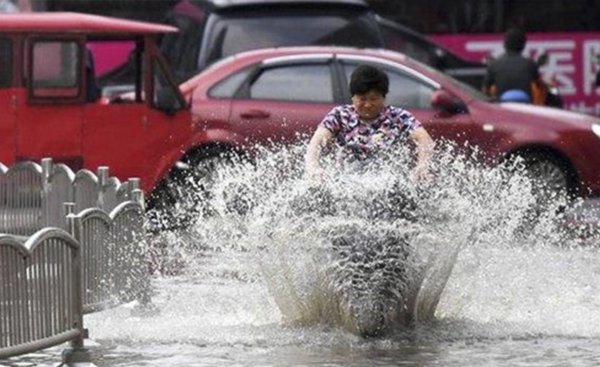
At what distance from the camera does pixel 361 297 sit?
13.2m

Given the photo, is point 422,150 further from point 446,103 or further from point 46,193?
point 446,103

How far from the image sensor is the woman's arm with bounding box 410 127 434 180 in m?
14.2

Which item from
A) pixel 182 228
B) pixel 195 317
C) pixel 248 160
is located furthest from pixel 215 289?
pixel 248 160

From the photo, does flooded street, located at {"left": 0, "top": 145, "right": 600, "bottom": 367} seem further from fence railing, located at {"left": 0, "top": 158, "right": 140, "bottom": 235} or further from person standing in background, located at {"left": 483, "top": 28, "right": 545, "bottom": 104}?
person standing in background, located at {"left": 483, "top": 28, "right": 545, "bottom": 104}

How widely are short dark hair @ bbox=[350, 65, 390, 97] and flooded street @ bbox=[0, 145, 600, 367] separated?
0.56m

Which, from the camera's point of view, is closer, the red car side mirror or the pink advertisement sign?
the red car side mirror

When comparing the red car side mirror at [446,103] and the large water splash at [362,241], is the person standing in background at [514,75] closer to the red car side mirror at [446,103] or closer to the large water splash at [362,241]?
the red car side mirror at [446,103]

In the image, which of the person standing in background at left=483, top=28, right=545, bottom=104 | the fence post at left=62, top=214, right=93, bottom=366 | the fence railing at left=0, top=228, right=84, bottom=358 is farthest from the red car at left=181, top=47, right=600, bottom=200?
the fence railing at left=0, top=228, right=84, bottom=358

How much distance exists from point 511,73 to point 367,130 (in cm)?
1425

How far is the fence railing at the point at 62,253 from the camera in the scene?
35.7ft

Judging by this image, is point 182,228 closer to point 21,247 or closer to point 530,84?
point 530,84

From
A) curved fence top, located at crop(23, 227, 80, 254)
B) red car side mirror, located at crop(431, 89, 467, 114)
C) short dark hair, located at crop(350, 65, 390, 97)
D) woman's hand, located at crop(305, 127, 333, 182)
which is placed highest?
short dark hair, located at crop(350, 65, 390, 97)

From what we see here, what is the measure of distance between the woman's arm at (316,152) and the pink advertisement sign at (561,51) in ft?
57.4

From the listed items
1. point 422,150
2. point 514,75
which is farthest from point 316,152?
point 514,75
